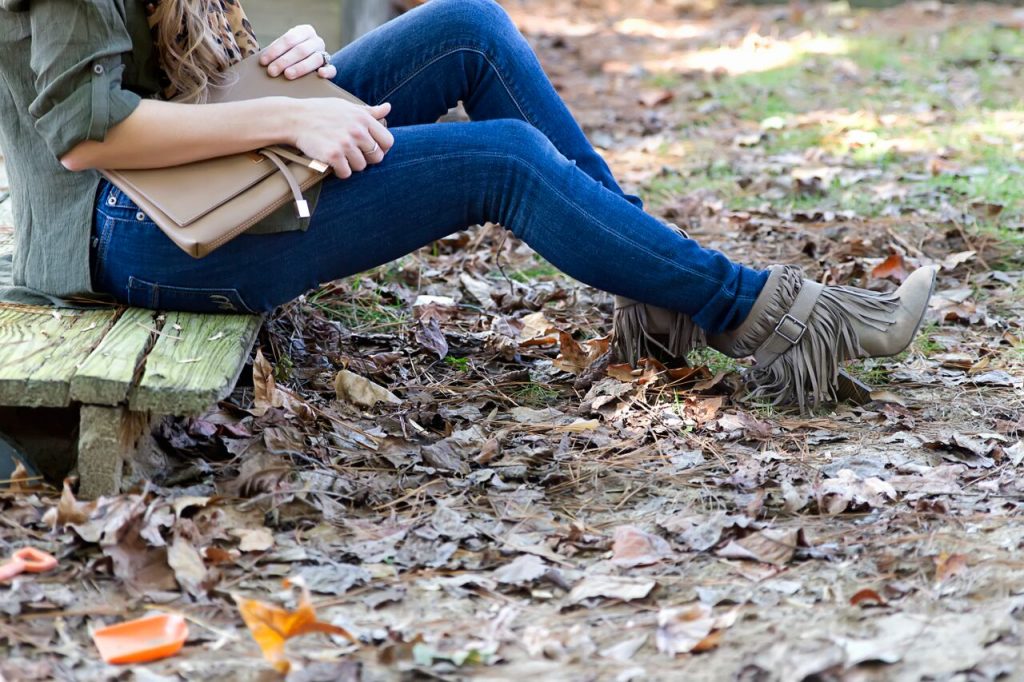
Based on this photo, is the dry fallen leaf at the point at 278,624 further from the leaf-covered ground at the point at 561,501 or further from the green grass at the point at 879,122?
the green grass at the point at 879,122

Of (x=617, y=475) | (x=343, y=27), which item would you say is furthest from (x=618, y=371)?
(x=343, y=27)

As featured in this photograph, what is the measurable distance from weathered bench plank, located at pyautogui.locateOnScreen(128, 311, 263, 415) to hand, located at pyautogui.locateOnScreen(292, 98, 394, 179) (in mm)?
406

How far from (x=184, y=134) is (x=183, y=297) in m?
0.39

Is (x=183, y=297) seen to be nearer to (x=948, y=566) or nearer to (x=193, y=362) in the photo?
(x=193, y=362)

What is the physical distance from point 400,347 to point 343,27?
107 inches

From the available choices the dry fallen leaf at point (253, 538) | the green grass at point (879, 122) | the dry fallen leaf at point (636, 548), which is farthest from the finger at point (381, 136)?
the green grass at point (879, 122)

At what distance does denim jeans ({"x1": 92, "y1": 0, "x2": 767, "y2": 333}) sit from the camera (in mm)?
2412

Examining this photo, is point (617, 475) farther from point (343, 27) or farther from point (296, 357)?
point (343, 27)

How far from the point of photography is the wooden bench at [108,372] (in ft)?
6.88

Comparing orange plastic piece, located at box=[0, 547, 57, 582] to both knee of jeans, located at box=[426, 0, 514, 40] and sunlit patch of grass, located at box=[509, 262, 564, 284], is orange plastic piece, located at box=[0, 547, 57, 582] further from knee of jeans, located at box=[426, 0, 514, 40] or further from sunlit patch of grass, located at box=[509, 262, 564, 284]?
sunlit patch of grass, located at box=[509, 262, 564, 284]

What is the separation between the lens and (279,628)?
1786 millimetres

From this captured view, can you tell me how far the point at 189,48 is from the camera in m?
2.35

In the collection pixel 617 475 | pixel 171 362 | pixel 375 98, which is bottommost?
pixel 617 475

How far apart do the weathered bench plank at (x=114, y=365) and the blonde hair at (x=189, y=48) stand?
1.61 ft
